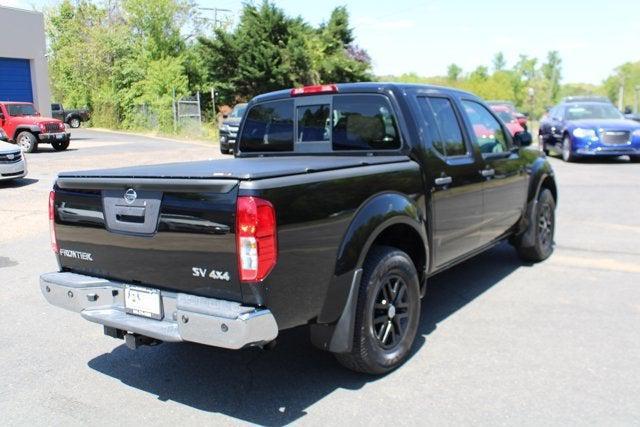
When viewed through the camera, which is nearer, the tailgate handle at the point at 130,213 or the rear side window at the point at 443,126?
the tailgate handle at the point at 130,213

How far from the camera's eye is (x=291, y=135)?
509cm

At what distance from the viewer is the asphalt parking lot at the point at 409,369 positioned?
3.49 meters

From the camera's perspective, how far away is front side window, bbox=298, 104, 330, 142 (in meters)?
4.86

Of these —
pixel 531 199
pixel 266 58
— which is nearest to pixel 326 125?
pixel 531 199

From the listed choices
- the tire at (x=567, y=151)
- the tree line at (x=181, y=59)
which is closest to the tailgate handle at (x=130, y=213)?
the tire at (x=567, y=151)

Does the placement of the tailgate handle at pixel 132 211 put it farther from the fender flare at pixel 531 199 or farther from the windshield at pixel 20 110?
the windshield at pixel 20 110

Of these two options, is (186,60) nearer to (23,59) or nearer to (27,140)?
(23,59)

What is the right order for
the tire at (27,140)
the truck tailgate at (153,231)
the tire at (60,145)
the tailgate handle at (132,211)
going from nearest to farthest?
the truck tailgate at (153,231)
the tailgate handle at (132,211)
the tire at (27,140)
the tire at (60,145)

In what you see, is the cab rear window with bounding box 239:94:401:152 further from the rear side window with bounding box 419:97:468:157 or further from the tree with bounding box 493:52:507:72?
the tree with bounding box 493:52:507:72

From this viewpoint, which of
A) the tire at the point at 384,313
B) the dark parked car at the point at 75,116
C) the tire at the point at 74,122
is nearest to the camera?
the tire at the point at 384,313

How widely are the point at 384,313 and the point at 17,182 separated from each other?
12.7m

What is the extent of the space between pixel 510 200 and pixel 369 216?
2654 millimetres

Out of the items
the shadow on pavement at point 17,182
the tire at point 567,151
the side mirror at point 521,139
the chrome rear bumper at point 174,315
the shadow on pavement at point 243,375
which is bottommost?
the shadow on pavement at point 243,375

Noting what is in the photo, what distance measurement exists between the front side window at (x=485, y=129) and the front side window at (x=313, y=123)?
134cm
